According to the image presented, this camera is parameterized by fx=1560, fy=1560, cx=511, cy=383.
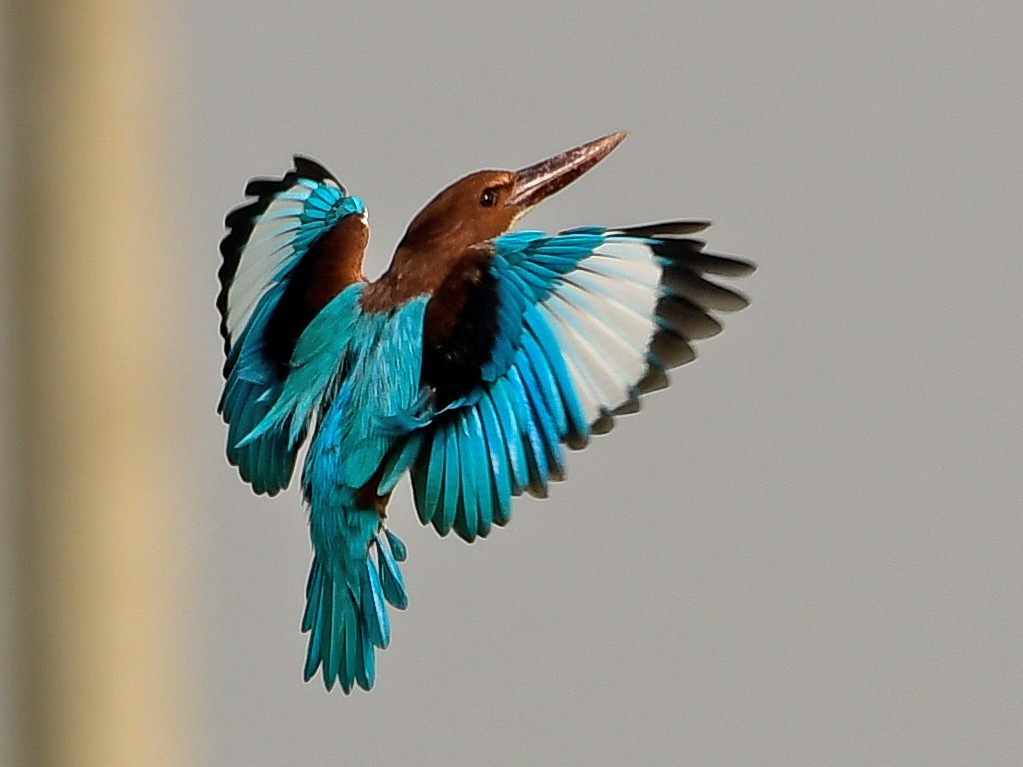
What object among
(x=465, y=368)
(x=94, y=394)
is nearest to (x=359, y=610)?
(x=465, y=368)

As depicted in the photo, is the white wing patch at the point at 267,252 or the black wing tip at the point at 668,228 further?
the white wing patch at the point at 267,252

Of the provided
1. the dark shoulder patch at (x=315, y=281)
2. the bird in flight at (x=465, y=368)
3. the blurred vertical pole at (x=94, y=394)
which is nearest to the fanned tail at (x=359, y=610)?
the bird in flight at (x=465, y=368)

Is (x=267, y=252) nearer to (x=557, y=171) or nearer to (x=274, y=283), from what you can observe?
(x=274, y=283)

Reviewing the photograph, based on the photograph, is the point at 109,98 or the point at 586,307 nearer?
the point at 586,307

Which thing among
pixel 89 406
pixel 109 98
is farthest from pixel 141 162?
pixel 89 406

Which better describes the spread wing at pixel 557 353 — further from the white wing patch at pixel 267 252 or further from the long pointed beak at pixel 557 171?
the white wing patch at pixel 267 252

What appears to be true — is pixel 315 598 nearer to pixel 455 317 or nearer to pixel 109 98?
pixel 455 317
